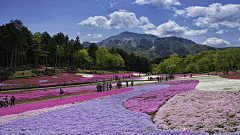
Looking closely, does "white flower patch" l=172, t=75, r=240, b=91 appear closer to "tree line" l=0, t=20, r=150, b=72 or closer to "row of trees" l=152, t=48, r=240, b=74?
"row of trees" l=152, t=48, r=240, b=74

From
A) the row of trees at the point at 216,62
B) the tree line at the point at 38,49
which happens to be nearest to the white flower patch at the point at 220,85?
the row of trees at the point at 216,62

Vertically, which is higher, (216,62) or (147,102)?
(216,62)

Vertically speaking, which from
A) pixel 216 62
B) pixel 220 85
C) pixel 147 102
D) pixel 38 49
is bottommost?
pixel 147 102

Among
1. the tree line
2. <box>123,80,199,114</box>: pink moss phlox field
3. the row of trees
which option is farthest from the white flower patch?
the tree line

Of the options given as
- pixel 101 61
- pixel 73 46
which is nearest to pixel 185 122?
pixel 73 46

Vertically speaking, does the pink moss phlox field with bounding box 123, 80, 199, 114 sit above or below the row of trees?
below

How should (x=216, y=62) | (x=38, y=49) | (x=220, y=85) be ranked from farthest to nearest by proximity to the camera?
(x=216, y=62)
(x=38, y=49)
(x=220, y=85)

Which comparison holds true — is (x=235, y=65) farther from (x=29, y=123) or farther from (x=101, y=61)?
(x=29, y=123)

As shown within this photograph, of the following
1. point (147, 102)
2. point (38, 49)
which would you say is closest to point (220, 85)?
point (147, 102)

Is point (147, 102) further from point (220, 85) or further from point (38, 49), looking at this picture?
point (38, 49)

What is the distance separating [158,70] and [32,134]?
484 feet

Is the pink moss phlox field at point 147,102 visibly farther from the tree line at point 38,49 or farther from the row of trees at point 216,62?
the row of trees at point 216,62

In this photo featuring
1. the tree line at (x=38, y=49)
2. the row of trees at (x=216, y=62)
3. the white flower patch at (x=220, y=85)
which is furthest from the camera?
the row of trees at (x=216, y=62)

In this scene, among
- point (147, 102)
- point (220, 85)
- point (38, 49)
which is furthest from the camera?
point (38, 49)
